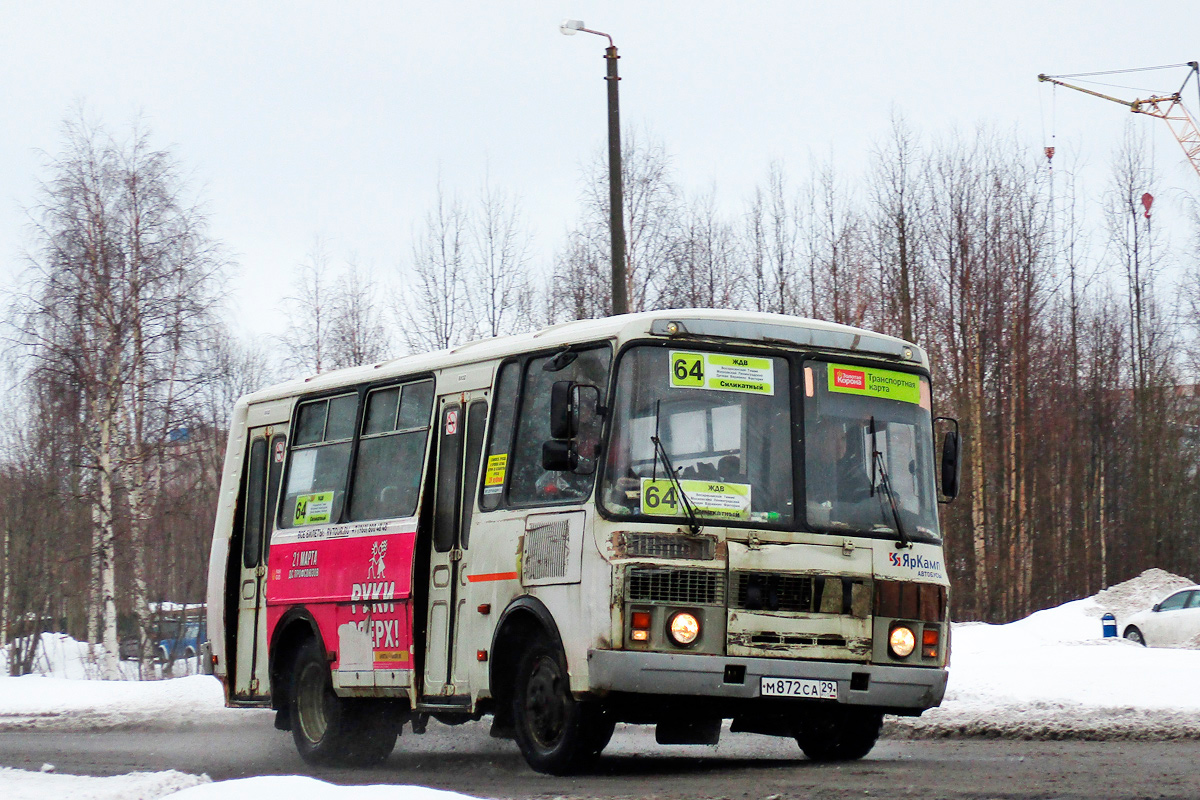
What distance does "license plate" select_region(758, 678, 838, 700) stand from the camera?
959cm

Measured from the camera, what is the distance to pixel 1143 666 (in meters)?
16.9

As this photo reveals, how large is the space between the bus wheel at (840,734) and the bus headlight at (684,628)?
159cm

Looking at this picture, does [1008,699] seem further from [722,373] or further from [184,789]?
[184,789]

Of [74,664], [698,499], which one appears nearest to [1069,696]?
[698,499]

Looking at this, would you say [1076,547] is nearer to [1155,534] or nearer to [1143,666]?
[1155,534]

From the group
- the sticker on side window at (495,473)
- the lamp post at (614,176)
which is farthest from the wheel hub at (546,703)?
the lamp post at (614,176)

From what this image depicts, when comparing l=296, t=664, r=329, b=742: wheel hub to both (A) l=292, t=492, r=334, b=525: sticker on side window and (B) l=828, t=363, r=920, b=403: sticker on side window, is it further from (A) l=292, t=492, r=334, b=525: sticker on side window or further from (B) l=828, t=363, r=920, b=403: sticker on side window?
(B) l=828, t=363, r=920, b=403: sticker on side window

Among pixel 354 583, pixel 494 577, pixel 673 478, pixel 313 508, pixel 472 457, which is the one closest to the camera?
pixel 673 478

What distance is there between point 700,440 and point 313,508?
14.6 feet

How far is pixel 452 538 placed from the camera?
11.2 m

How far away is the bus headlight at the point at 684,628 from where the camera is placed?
945 cm

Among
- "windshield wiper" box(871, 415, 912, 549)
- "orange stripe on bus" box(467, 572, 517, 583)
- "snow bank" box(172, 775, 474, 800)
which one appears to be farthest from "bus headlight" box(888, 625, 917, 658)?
"snow bank" box(172, 775, 474, 800)

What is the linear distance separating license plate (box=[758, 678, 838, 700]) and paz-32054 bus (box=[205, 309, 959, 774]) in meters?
0.01

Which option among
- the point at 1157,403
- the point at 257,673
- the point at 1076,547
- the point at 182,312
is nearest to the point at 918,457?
the point at 257,673
